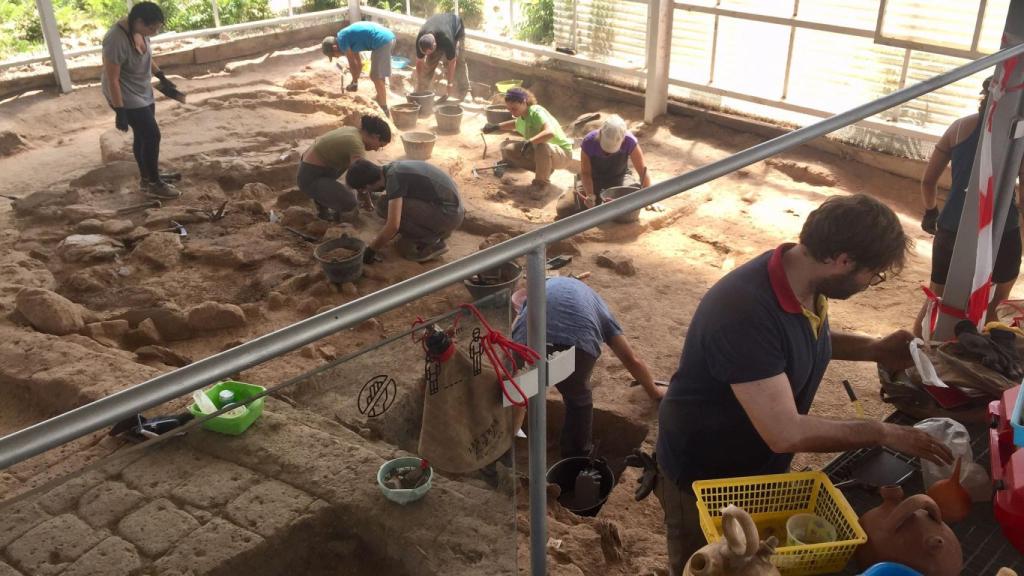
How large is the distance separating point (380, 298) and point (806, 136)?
1568 millimetres

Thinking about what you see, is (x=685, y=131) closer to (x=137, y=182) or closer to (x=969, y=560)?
(x=137, y=182)

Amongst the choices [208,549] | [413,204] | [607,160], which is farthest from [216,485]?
[607,160]

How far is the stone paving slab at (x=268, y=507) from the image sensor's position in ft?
10.2

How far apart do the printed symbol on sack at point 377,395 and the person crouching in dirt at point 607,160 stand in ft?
18.7

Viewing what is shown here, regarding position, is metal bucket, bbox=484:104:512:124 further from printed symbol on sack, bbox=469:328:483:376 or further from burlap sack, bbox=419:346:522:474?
printed symbol on sack, bbox=469:328:483:376

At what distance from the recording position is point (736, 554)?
1891mm

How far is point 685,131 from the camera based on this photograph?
1019 centimetres

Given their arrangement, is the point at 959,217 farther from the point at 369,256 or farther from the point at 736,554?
the point at 369,256

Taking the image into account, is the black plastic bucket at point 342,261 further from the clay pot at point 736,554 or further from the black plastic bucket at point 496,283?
the clay pot at point 736,554

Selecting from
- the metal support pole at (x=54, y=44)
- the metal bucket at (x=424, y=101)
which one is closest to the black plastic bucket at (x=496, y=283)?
the metal bucket at (x=424, y=101)

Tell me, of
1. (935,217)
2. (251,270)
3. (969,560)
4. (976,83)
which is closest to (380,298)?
(969,560)

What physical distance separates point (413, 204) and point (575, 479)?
3.42m

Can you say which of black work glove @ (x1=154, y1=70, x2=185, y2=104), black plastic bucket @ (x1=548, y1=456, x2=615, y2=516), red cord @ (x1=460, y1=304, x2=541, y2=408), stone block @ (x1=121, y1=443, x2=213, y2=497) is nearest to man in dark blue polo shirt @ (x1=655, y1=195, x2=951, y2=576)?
red cord @ (x1=460, y1=304, x2=541, y2=408)

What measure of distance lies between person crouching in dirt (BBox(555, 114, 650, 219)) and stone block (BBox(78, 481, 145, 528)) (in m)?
5.61
